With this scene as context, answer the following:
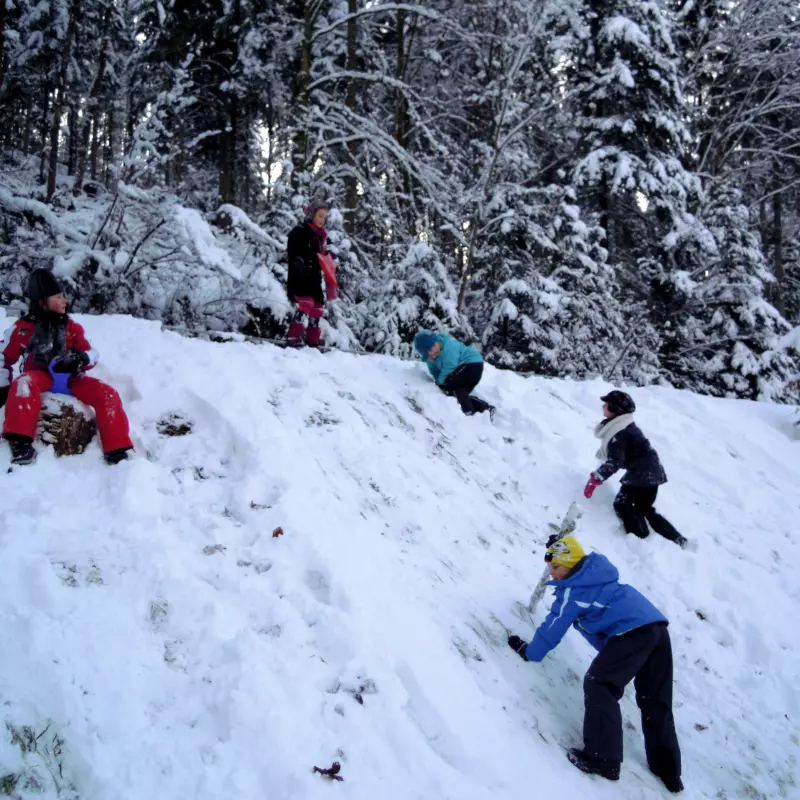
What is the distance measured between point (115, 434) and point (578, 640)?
3773mm

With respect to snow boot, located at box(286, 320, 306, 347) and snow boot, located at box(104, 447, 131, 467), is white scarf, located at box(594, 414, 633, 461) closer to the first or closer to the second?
snow boot, located at box(286, 320, 306, 347)

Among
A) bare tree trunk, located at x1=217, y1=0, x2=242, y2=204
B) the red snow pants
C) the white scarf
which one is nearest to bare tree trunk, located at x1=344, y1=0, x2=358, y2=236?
bare tree trunk, located at x1=217, y1=0, x2=242, y2=204

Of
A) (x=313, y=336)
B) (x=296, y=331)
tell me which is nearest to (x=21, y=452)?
(x=296, y=331)

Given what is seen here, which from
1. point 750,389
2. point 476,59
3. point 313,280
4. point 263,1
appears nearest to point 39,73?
point 263,1

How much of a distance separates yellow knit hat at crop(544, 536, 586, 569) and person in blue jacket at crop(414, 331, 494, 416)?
3.13 m

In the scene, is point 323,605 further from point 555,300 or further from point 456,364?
point 555,300

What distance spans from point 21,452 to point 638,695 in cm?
438

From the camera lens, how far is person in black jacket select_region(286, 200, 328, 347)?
Result: 23.9ft

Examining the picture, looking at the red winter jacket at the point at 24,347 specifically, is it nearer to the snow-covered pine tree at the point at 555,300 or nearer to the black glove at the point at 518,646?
the black glove at the point at 518,646

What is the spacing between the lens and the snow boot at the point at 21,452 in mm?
3959

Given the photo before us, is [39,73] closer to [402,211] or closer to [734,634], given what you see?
[402,211]

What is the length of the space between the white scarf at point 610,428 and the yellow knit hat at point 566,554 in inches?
92.2

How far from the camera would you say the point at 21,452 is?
399 cm

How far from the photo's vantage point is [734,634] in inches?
208
